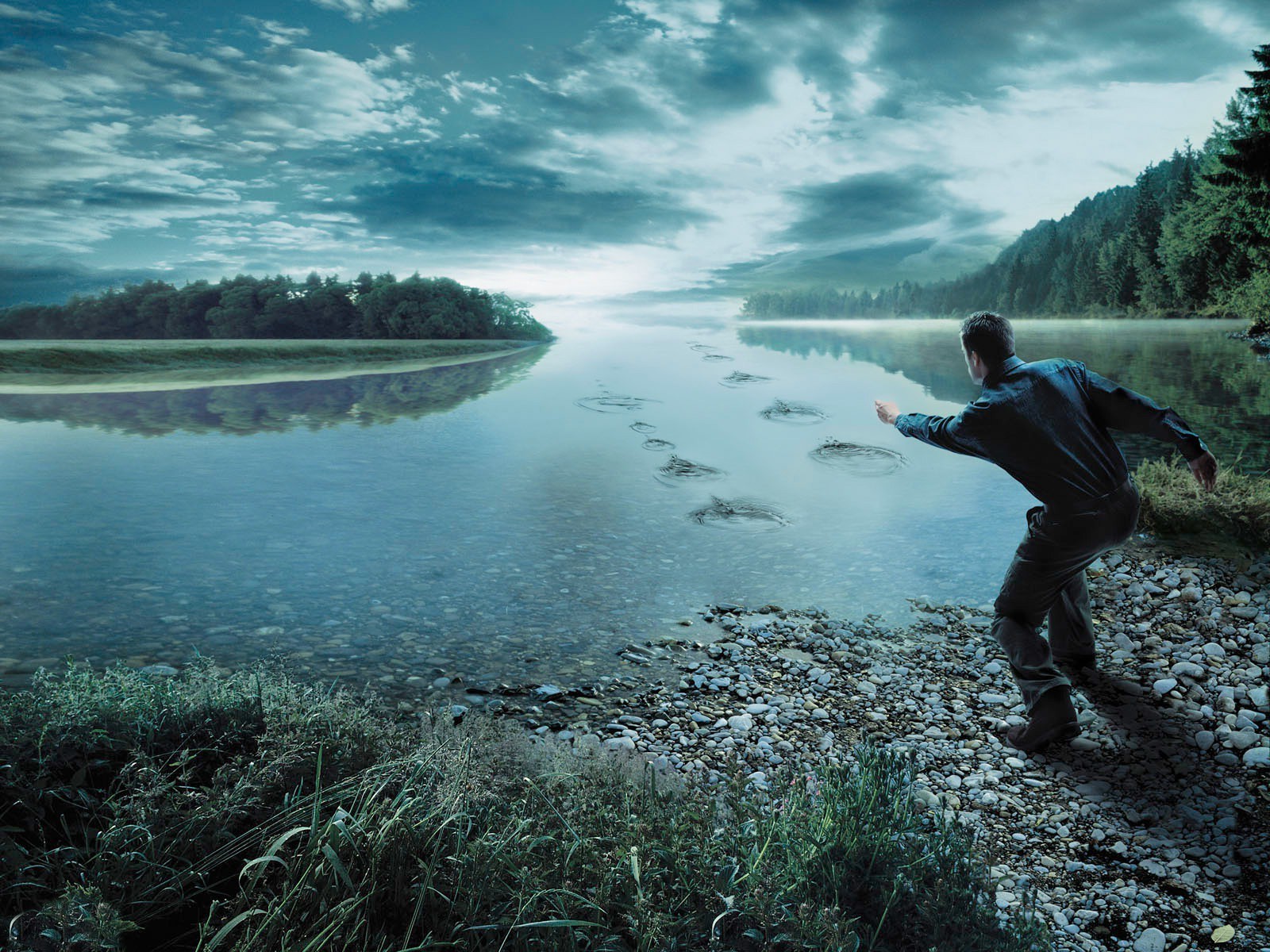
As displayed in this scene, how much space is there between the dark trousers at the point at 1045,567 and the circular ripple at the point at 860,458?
698cm

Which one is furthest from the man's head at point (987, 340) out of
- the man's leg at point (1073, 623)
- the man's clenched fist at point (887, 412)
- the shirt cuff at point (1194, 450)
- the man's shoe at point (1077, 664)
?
the man's shoe at point (1077, 664)

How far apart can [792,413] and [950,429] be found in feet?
39.3

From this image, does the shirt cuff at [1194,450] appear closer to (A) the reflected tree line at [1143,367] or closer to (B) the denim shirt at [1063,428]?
(B) the denim shirt at [1063,428]

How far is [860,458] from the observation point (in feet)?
40.0

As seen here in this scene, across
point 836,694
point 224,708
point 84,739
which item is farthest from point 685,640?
point 84,739

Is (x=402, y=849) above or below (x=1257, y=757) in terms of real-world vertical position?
above

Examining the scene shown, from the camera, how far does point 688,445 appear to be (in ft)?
41.3

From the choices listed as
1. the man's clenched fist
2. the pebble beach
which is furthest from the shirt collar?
the pebble beach

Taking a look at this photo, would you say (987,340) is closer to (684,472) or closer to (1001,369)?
(1001,369)

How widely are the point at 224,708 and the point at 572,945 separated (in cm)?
163

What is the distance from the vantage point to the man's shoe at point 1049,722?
152 inches

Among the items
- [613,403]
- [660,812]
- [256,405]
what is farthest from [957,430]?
[256,405]

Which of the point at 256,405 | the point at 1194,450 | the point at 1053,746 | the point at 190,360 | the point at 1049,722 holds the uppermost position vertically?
the point at 190,360

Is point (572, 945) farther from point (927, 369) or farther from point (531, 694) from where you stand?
point (927, 369)
